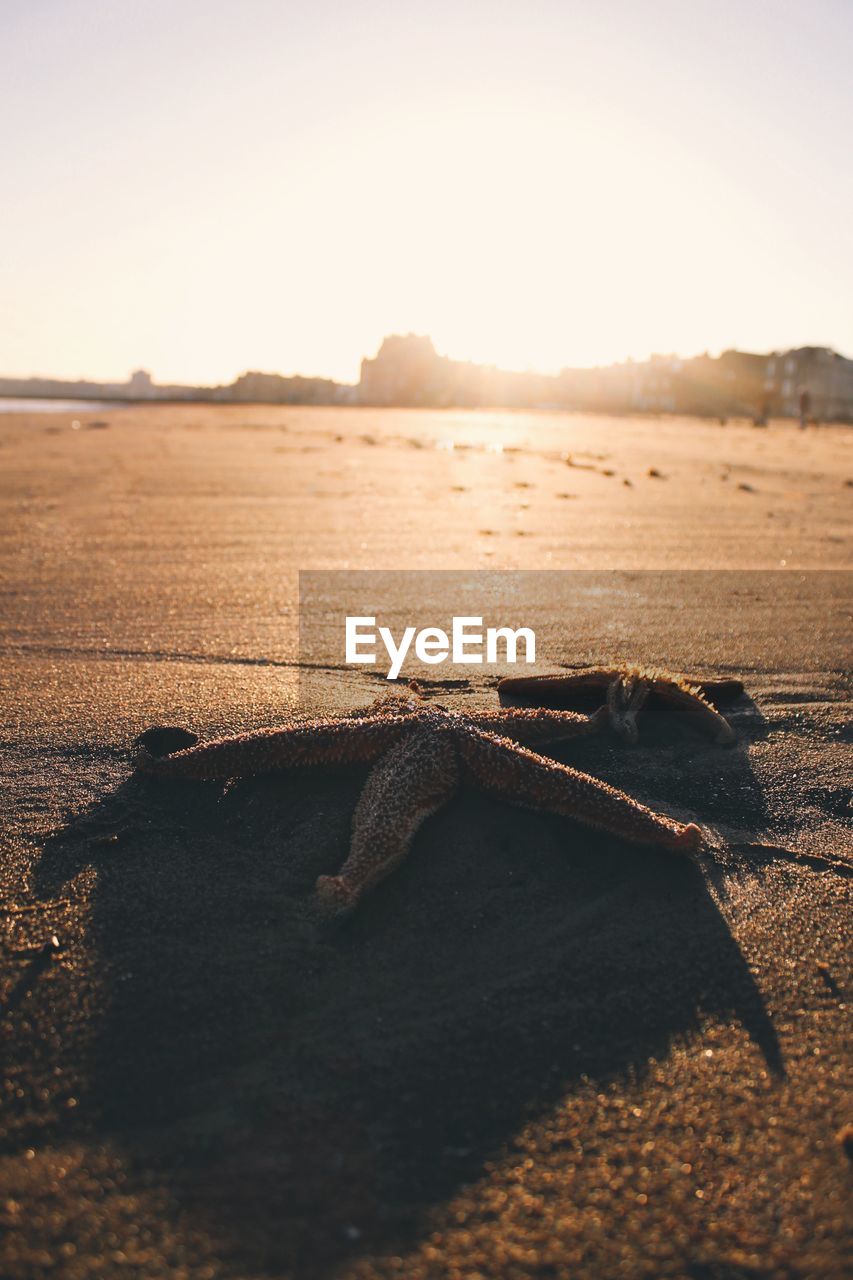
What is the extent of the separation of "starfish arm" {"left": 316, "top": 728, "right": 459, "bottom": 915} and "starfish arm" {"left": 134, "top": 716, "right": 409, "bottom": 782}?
0.26ft

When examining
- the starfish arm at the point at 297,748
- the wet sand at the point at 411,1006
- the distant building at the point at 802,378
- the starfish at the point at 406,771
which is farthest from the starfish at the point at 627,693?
the distant building at the point at 802,378

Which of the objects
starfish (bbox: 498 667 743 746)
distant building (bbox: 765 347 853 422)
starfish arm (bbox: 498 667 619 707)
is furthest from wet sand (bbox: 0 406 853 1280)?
distant building (bbox: 765 347 853 422)

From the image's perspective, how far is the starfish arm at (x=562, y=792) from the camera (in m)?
2.85

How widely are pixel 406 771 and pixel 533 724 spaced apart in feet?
2.35

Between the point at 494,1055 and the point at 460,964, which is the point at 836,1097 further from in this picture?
the point at 460,964

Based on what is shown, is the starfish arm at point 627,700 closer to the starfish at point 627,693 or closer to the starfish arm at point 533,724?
the starfish at point 627,693

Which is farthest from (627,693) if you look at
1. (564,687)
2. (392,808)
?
(392,808)

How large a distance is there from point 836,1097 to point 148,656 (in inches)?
145

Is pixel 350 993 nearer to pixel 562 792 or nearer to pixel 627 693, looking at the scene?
pixel 562 792

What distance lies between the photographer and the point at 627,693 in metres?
3.76

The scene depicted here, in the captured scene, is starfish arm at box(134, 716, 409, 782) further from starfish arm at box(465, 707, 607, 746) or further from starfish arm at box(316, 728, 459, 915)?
starfish arm at box(465, 707, 607, 746)

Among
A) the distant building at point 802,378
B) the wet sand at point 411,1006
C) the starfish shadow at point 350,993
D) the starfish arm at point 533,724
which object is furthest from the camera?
the distant building at point 802,378

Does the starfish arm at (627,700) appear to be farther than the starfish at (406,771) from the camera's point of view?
Yes

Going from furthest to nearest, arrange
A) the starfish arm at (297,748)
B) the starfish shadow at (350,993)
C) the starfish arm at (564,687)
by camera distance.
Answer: the starfish arm at (564,687) < the starfish arm at (297,748) < the starfish shadow at (350,993)
